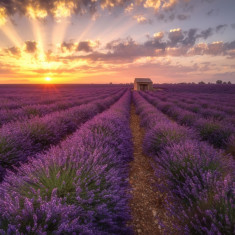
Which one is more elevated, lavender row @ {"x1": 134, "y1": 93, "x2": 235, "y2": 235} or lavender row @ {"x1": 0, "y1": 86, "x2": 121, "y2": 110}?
lavender row @ {"x1": 0, "y1": 86, "x2": 121, "y2": 110}

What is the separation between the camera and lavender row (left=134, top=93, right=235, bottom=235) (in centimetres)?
129

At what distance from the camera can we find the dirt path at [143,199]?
1.97m

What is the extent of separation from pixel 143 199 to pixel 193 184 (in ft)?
3.77

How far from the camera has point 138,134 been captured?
6172 millimetres

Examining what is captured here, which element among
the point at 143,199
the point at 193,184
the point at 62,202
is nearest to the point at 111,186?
the point at 62,202

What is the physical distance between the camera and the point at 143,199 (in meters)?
2.46

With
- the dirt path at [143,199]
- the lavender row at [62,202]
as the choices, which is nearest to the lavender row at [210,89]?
the dirt path at [143,199]

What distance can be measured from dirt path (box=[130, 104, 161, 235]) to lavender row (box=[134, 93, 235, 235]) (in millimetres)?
169

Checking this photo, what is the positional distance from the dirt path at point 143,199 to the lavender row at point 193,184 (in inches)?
6.7

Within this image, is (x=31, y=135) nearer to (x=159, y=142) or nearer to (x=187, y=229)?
(x=159, y=142)

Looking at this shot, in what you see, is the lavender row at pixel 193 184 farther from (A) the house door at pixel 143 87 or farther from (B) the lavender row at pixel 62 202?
(A) the house door at pixel 143 87

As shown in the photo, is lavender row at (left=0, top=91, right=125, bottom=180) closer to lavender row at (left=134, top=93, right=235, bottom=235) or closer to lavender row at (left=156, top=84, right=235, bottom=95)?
lavender row at (left=134, top=93, right=235, bottom=235)

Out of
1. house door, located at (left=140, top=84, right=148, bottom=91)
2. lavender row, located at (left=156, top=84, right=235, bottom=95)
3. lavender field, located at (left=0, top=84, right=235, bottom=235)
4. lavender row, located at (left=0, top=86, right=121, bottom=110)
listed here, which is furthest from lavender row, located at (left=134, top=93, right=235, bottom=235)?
house door, located at (left=140, top=84, right=148, bottom=91)

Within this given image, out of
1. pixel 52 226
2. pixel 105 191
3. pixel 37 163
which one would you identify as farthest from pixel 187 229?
pixel 37 163
